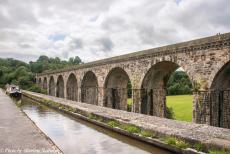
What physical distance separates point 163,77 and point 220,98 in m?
4.89

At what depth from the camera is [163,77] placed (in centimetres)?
1705

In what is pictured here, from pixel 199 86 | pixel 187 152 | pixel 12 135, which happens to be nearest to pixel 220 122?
pixel 199 86

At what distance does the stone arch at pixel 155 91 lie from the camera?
16844mm

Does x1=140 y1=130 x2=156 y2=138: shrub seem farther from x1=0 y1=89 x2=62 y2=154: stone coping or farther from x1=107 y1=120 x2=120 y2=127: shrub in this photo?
x1=0 y1=89 x2=62 y2=154: stone coping

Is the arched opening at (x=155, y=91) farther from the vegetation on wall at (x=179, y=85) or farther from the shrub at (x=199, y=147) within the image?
the vegetation on wall at (x=179, y=85)

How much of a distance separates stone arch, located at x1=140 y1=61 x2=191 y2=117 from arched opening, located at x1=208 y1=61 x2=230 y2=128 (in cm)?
442

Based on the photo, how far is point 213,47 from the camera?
38.4 ft

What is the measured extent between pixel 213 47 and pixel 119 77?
11.0 m

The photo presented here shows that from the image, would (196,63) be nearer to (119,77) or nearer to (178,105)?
(119,77)

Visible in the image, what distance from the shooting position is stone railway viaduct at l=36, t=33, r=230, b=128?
11.9 metres

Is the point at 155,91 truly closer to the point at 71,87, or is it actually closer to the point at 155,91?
the point at 155,91

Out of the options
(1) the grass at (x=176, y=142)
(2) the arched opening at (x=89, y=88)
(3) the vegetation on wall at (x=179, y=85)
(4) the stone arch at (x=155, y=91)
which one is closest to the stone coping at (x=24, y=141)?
(1) the grass at (x=176, y=142)

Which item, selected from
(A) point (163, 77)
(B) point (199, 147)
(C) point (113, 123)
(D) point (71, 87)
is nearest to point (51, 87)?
(D) point (71, 87)

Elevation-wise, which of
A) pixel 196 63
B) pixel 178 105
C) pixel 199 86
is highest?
pixel 196 63
